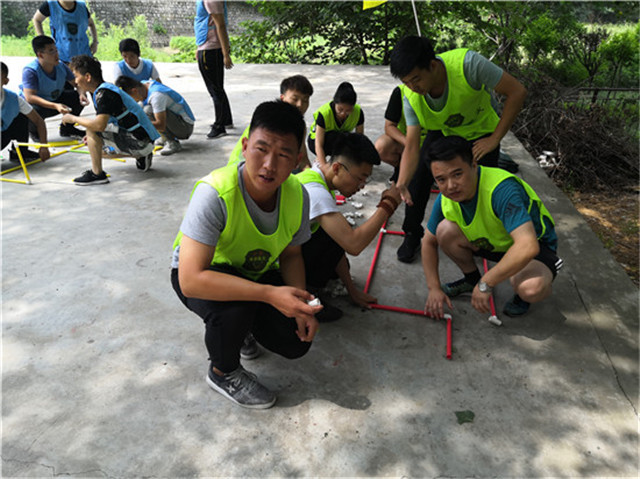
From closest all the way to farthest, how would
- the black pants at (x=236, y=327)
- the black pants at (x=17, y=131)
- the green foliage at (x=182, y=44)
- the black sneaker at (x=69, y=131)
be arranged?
the black pants at (x=236, y=327) < the black pants at (x=17, y=131) < the black sneaker at (x=69, y=131) < the green foliage at (x=182, y=44)

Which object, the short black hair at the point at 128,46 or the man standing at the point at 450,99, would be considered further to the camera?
the short black hair at the point at 128,46

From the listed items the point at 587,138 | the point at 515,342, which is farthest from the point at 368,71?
the point at 515,342

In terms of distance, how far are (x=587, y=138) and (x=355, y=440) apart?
16.4 feet

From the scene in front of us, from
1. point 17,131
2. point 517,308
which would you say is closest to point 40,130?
point 17,131

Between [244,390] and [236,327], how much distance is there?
0.33m

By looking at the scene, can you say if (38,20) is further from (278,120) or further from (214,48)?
(278,120)

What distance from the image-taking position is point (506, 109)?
2.70 m

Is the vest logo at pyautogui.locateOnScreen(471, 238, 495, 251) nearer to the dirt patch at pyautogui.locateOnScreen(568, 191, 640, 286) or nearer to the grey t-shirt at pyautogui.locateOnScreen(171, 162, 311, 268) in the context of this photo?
the grey t-shirt at pyautogui.locateOnScreen(171, 162, 311, 268)

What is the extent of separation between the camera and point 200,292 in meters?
1.63

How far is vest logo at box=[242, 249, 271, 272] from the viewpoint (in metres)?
1.88

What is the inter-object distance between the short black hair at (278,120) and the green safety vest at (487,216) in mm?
1000

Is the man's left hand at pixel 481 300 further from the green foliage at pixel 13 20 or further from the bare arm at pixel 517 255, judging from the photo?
the green foliage at pixel 13 20

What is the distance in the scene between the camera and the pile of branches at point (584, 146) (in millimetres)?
5242

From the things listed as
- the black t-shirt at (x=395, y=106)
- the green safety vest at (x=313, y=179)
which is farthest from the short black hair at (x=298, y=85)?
the green safety vest at (x=313, y=179)
